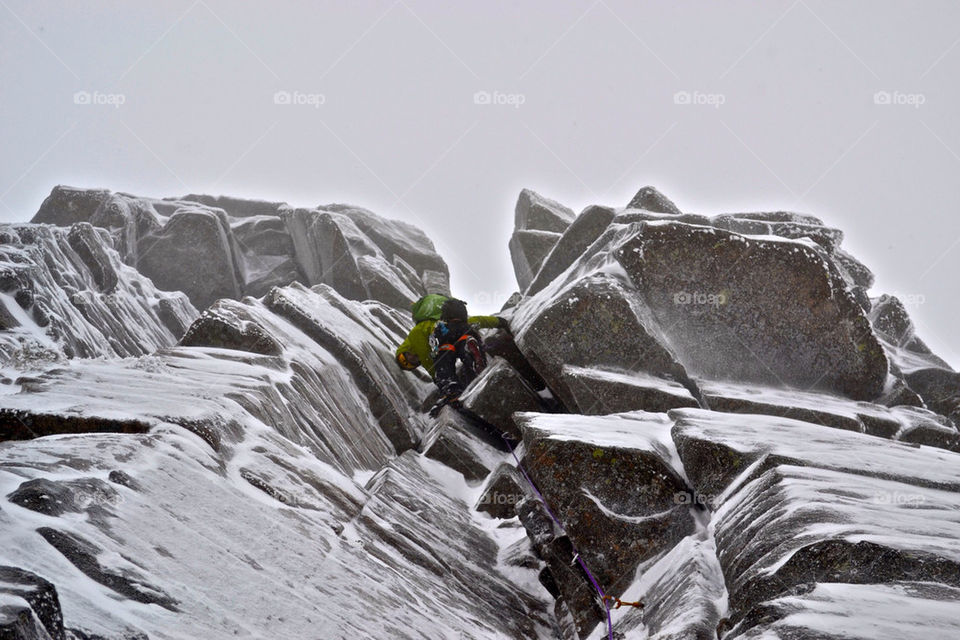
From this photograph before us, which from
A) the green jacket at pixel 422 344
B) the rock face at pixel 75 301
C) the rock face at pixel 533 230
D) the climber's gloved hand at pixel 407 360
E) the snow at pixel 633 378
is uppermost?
the rock face at pixel 533 230

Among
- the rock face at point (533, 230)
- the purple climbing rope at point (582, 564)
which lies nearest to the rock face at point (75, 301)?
the purple climbing rope at point (582, 564)

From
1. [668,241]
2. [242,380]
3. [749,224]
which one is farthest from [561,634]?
[749,224]

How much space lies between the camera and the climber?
1702 centimetres

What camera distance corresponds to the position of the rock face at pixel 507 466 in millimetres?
4863

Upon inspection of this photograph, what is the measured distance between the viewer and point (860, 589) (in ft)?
16.3

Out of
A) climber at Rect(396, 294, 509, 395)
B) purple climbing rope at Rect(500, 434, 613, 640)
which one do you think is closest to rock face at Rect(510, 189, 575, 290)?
climber at Rect(396, 294, 509, 395)

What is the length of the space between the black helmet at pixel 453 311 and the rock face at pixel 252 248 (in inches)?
492

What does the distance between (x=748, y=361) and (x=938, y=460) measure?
567 cm

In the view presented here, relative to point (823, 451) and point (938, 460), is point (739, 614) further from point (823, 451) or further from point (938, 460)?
point (938, 460)

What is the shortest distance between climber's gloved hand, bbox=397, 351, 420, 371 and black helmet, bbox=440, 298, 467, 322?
1495 mm

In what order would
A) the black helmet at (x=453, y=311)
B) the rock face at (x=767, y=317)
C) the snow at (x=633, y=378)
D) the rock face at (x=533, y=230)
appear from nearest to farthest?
1. the snow at (x=633, y=378)
2. the rock face at (x=767, y=317)
3. the black helmet at (x=453, y=311)
4. the rock face at (x=533, y=230)

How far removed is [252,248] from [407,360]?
899 inches

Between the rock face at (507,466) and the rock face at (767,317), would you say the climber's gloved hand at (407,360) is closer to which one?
the rock face at (507,466)

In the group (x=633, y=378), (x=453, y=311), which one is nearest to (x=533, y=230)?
(x=453, y=311)
